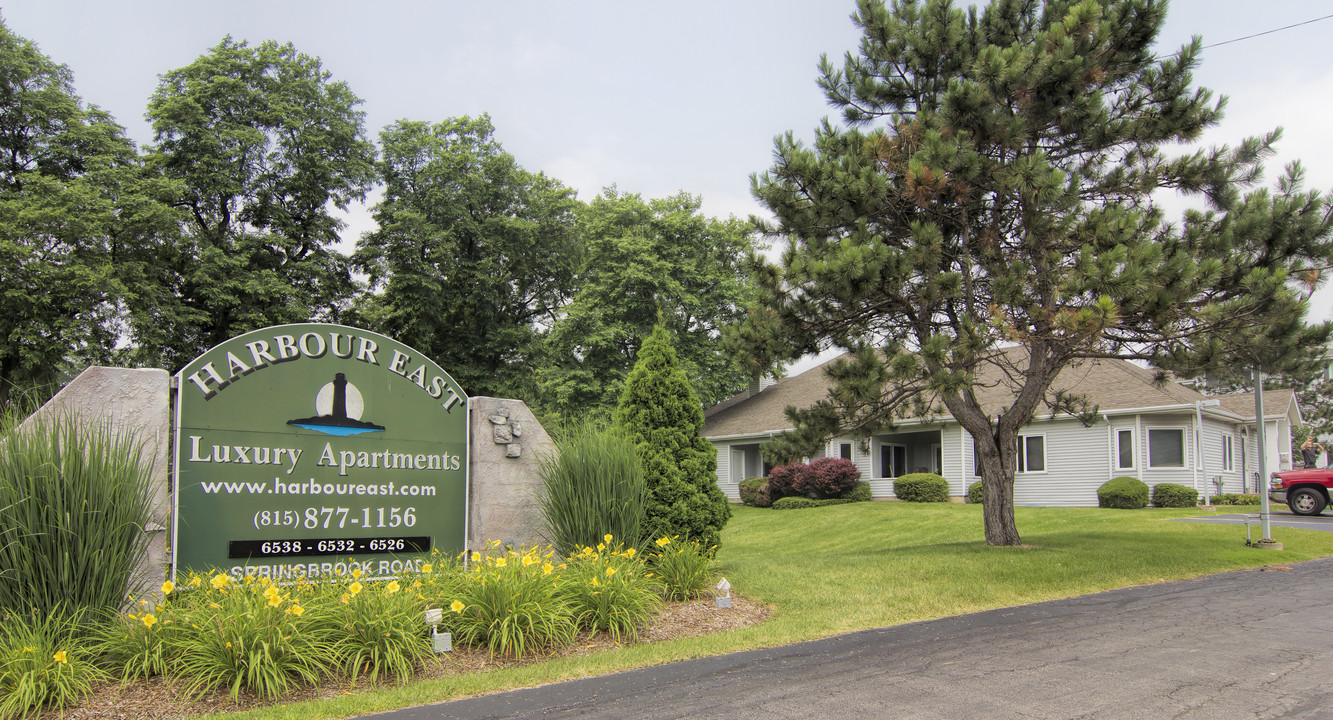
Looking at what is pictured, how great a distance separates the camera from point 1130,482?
21688 millimetres

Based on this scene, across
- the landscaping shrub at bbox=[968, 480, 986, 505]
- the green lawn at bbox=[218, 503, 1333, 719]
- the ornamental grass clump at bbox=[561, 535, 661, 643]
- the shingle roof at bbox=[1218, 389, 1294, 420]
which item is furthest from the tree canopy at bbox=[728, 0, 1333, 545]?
the shingle roof at bbox=[1218, 389, 1294, 420]

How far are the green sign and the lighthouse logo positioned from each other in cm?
1

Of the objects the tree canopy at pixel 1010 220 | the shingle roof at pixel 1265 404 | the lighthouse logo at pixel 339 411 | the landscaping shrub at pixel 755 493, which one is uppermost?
the tree canopy at pixel 1010 220

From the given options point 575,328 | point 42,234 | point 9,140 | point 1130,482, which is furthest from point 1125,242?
point 9,140

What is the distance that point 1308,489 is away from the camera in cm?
2089

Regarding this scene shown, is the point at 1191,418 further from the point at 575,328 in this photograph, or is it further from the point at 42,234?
the point at 42,234

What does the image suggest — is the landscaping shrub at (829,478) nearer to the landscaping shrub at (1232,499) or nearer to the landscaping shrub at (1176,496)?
the landscaping shrub at (1176,496)

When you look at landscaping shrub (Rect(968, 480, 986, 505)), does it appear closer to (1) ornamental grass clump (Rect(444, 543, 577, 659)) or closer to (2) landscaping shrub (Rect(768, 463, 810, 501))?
(2) landscaping shrub (Rect(768, 463, 810, 501))

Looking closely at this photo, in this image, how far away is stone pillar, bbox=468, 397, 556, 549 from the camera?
873 cm

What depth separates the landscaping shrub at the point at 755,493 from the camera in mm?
27891

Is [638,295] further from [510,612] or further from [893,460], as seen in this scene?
[510,612]

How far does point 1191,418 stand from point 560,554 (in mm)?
21389

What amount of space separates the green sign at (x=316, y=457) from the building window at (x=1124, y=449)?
2118 centimetres

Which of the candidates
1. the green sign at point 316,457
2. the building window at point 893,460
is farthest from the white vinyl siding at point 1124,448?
the green sign at point 316,457
